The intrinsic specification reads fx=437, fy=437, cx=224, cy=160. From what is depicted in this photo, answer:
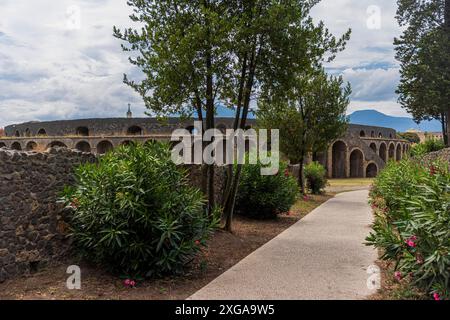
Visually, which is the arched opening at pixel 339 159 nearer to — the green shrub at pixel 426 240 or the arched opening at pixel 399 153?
the arched opening at pixel 399 153

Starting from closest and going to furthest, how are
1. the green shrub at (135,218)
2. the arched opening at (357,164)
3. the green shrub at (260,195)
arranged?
the green shrub at (135,218)
the green shrub at (260,195)
the arched opening at (357,164)

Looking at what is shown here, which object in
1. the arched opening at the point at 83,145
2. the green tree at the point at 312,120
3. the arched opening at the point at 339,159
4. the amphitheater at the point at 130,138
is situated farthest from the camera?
the arched opening at the point at 339,159

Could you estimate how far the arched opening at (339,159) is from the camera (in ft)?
144

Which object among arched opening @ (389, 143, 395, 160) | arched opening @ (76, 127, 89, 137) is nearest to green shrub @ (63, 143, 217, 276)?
arched opening @ (76, 127, 89, 137)

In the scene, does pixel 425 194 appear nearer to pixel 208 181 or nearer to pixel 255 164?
pixel 208 181

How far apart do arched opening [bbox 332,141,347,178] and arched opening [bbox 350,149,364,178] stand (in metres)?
1.62

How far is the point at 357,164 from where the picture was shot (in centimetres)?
4509

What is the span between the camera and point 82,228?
654cm

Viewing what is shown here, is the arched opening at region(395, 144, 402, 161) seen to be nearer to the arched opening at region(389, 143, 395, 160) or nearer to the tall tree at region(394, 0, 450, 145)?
the arched opening at region(389, 143, 395, 160)

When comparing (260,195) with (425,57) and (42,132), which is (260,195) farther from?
(42,132)

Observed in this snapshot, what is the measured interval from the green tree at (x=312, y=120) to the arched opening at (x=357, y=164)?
23.9 meters

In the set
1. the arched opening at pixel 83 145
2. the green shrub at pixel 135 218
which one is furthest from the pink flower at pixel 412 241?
the arched opening at pixel 83 145

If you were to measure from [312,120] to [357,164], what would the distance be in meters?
26.2
